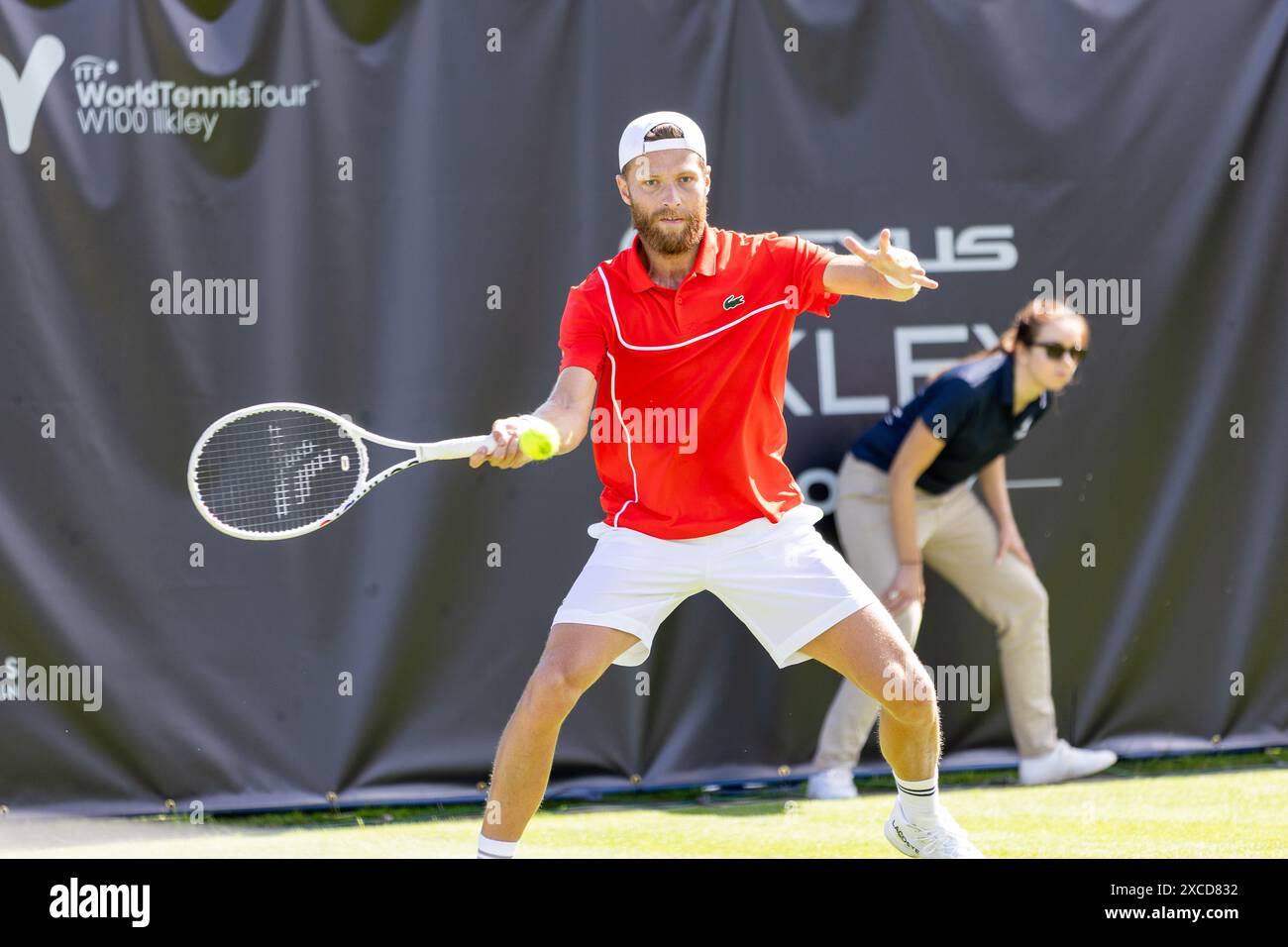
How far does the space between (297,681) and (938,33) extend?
10.2 ft

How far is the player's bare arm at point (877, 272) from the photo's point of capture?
→ 3.45 metres

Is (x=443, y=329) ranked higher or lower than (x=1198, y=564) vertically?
higher

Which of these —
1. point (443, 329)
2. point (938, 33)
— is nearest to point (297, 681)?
point (443, 329)

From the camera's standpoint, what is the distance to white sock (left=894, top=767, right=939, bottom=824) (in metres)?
3.70

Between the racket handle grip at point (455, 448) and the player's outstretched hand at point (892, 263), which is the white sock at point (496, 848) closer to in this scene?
the racket handle grip at point (455, 448)

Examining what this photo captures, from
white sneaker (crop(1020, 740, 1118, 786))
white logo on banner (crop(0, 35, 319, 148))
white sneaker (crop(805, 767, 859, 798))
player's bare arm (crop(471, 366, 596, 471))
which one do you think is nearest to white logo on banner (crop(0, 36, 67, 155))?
white logo on banner (crop(0, 35, 319, 148))

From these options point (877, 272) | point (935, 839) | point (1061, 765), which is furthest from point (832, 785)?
point (877, 272)

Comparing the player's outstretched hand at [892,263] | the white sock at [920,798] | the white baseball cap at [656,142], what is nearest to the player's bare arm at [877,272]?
the player's outstretched hand at [892,263]

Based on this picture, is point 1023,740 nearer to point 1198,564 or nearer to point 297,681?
point 1198,564

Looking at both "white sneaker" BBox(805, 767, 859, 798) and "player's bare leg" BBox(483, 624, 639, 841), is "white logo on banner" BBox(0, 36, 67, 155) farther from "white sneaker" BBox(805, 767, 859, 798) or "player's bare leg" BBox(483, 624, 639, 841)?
"white sneaker" BBox(805, 767, 859, 798)

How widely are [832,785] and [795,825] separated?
1.54 ft

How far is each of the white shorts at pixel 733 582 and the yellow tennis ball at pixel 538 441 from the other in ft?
1.54

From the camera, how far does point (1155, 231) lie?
5.43 m

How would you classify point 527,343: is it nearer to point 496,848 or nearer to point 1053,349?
point 1053,349
